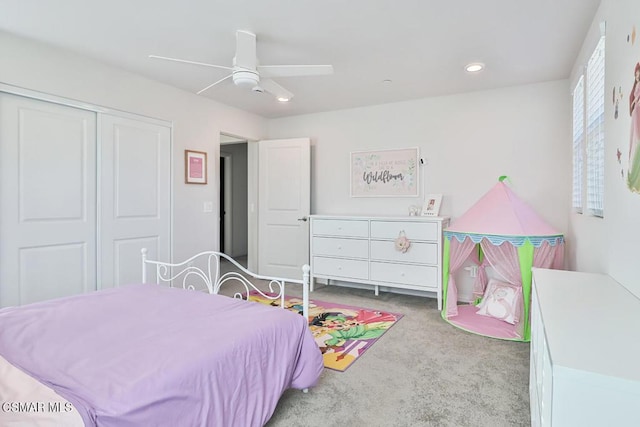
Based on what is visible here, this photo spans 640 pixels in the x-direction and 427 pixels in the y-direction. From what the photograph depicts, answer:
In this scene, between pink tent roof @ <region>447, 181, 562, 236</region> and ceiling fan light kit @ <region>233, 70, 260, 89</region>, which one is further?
pink tent roof @ <region>447, 181, 562, 236</region>

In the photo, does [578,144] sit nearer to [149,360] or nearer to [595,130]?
[595,130]

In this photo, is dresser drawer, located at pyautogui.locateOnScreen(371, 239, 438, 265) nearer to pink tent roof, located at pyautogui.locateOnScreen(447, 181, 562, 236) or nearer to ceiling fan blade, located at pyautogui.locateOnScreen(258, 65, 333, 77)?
pink tent roof, located at pyautogui.locateOnScreen(447, 181, 562, 236)

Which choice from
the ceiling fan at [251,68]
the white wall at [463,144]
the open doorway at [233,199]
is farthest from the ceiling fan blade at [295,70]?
the open doorway at [233,199]

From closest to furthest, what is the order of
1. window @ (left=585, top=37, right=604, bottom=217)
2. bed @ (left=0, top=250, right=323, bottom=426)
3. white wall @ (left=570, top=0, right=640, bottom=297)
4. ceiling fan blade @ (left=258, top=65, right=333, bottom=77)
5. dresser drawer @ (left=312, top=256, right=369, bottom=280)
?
bed @ (left=0, top=250, right=323, bottom=426) → white wall @ (left=570, top=0, right=640, bottom=297) → window @ (left=585, top=37, right=604, bottom=217) → ceiling fan blade @ (left=258, top=65, right=333, bottom=77) → dresser drawer @ (left=312, top=256, right=369, bottom=280)

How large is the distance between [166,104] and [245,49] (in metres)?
1.66

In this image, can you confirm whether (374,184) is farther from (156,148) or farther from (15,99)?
(15,99)

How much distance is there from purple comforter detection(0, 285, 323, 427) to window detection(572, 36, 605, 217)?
6.77 feet

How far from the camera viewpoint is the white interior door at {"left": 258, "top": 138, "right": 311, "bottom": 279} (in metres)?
4.86

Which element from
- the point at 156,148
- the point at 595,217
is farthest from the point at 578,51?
the point at 156,148

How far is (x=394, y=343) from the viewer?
2.92 meters

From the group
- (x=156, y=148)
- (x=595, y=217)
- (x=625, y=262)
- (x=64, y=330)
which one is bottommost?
(x=64, y=330)

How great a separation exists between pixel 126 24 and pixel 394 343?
3.13 metres

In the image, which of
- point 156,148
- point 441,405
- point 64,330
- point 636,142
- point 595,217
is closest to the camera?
point 636,142

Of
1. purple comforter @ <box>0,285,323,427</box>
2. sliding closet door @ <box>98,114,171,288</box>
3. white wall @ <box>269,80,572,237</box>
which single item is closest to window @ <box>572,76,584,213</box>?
white wall @ <box>269,80,572,237</box>
